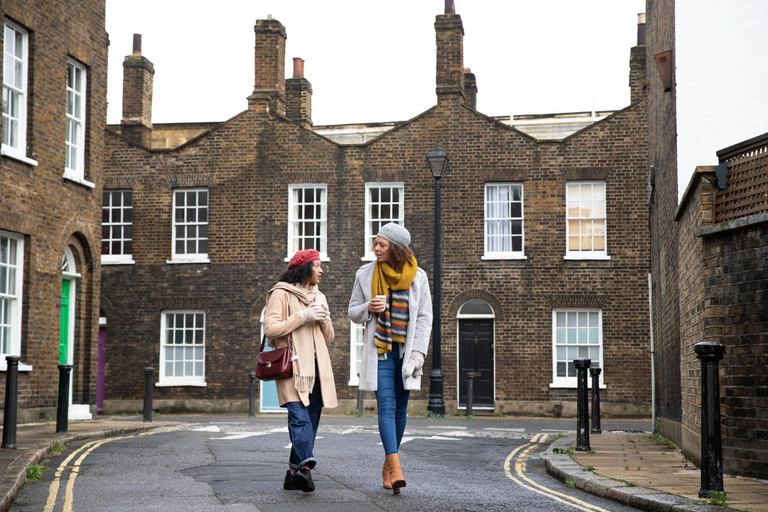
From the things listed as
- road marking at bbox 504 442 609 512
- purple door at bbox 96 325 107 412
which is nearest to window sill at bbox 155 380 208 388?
purple door at bbox 96 325 107 412

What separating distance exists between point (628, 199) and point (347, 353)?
8146 mm

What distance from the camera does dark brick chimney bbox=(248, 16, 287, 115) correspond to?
90.7 ft

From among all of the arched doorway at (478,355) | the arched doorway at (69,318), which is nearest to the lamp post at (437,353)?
the arched doorway at (478,355)

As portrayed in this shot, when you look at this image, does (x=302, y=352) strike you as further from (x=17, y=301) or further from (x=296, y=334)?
(x=17, y=301)

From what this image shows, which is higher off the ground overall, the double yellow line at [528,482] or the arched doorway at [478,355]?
the arched doorway at [478,355]

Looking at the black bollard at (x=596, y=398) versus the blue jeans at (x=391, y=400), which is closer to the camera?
the blue jeans at (x=391, y=400)

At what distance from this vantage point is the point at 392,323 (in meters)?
7.49

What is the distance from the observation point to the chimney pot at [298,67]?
110 feet

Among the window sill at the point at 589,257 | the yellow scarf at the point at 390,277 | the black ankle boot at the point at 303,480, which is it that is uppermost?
the window sill at the point at 589,257

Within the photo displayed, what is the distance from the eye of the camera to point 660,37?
15.6 meters

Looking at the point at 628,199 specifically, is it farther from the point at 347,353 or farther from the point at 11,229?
the point at 11,229

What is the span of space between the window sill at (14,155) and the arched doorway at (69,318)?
2.38m

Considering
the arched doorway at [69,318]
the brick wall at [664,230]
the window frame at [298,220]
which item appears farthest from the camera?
the window frame at [298,220]

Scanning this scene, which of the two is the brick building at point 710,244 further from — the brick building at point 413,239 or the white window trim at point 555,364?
the brick building at point 413,239
